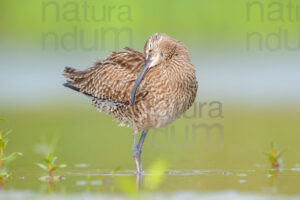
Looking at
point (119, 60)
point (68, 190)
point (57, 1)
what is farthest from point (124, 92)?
point (57, 1)

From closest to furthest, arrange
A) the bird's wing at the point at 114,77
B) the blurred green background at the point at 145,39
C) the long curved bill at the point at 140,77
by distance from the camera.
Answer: the long curved bill at the point at 140,77 → the bird's wing at the point at 114,77 → the blurred green background at the point at 145,39

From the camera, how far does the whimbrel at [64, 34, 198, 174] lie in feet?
32.0

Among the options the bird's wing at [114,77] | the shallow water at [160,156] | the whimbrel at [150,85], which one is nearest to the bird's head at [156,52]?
the whimbrel at [150,85]

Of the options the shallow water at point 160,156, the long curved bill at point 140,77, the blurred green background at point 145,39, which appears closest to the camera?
the shallow water at point 160,156

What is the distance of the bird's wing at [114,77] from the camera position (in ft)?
33.0

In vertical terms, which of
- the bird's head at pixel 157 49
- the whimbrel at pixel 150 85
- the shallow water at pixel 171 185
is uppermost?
the bird's head at pixel 157 49

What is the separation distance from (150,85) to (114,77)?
2.08ft

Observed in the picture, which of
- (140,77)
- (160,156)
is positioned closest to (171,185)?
(140,77)

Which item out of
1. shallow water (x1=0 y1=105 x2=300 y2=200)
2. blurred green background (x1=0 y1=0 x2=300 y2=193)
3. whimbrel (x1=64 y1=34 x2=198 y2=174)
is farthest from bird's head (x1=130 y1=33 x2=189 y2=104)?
blurred green background (x1=0 y1=0 x2=300 y2=193)

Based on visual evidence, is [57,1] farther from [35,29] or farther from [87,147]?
[87,147]

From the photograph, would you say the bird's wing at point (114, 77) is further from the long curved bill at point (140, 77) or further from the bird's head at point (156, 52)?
the bird's head at point (156, 52)

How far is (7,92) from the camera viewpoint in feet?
54.3

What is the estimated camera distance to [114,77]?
33.7 ft

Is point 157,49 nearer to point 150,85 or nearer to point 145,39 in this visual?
point 150,85
